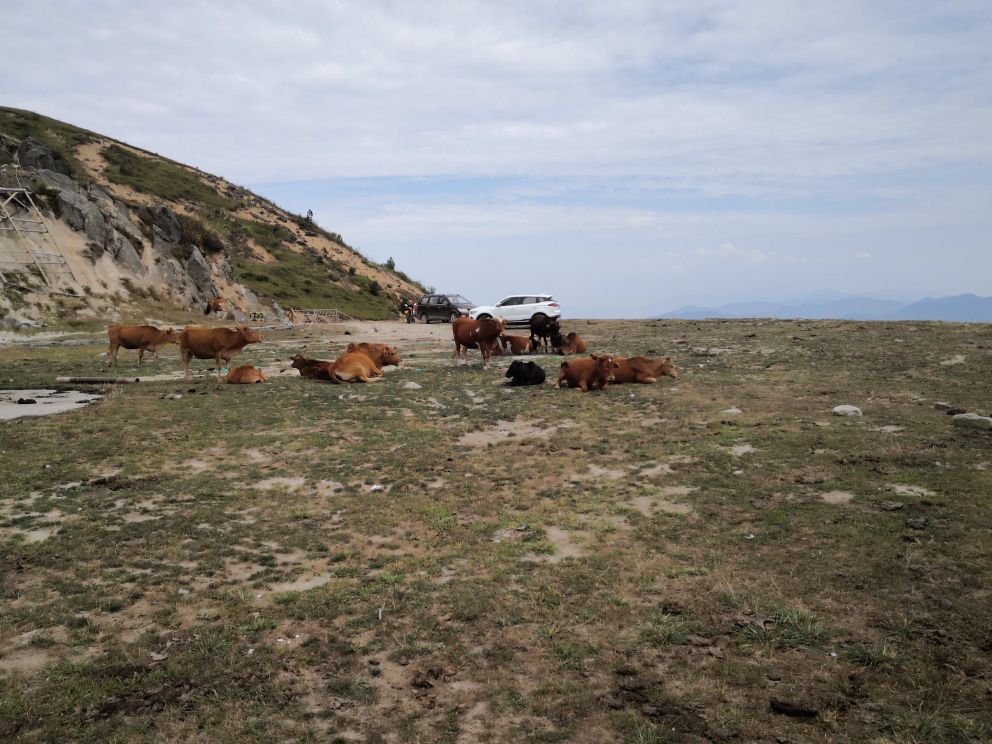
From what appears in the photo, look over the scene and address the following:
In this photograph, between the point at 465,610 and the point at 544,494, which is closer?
the point at 465,610

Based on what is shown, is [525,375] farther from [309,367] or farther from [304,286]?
[304,286]

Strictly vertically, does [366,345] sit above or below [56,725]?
above

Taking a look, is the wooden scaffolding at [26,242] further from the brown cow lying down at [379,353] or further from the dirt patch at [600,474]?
the dirt patch at [600,474]

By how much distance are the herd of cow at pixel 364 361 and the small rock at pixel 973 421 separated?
22.8 ft

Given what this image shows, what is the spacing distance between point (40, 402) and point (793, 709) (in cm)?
1520

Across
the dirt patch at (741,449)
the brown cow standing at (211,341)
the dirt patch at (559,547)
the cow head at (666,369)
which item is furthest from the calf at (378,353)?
the dirt patch at (559,547)

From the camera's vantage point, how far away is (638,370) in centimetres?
1706

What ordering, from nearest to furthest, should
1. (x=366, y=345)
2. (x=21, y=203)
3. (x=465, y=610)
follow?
1. (x=465, y=610)
2. (x=366, y=345)
3. (x=21, y=203)

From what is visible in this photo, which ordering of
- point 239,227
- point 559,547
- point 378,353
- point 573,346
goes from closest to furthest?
point 559,547, point 378,353, point 573,346, point 239,227

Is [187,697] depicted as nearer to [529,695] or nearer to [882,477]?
[529,695]

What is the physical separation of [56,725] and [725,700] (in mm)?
4480

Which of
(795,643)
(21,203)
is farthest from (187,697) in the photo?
(21,203)

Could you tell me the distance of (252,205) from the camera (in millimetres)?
91625

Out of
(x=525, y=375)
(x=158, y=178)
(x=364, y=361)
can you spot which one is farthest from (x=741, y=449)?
(x=158, y=178)
